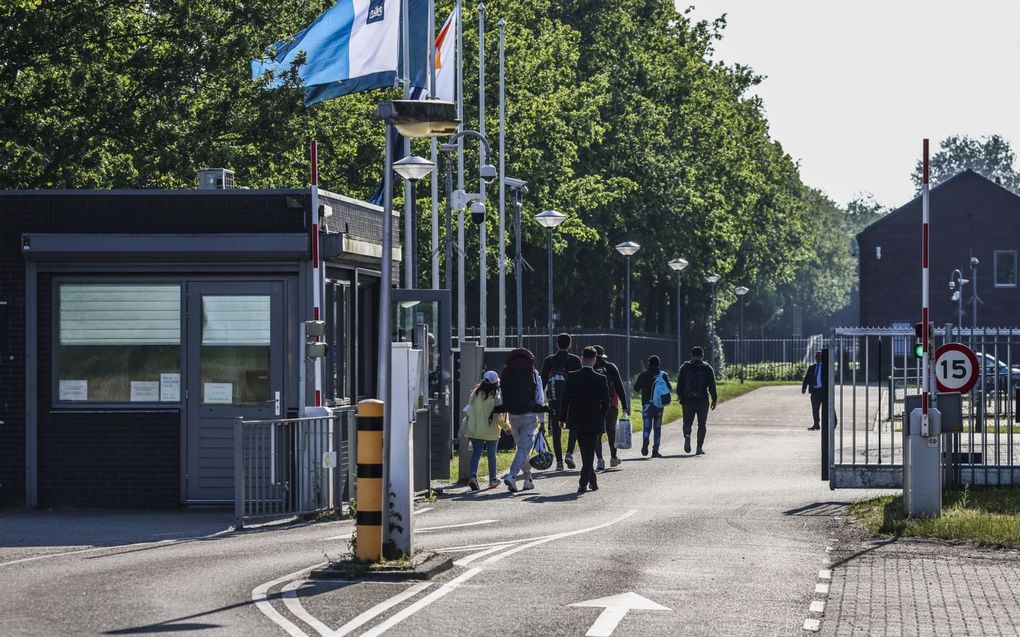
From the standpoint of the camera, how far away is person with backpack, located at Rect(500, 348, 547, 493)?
20.0 m

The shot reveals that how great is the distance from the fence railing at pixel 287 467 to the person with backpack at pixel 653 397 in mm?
10132

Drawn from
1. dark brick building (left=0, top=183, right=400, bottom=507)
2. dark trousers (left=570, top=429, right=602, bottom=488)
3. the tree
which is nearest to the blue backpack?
dark trousers (left=570, top=429, right=602, bottom=488)

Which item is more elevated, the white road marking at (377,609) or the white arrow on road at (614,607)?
the white road marking at (377,609)

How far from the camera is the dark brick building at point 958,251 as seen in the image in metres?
76.7

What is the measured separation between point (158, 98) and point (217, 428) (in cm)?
1471

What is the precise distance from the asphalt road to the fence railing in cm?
52

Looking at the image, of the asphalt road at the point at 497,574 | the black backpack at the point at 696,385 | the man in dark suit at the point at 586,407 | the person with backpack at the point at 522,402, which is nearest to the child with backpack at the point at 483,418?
the person with backpack at the point at 522,402

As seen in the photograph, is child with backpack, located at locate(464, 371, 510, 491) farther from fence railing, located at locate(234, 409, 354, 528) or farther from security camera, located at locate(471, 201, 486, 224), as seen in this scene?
security camera, located at locate(471, 201, 486, 224)

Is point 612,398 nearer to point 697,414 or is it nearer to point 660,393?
point 660,393

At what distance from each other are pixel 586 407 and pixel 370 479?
7956mm

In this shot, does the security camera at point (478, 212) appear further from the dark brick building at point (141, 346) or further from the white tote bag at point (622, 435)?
the dark brick building at point (141, 346)

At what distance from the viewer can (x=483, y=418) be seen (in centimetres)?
2030

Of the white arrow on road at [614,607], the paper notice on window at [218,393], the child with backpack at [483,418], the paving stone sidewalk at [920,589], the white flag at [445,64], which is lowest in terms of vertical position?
the paving stone sidewalk at [920,589]

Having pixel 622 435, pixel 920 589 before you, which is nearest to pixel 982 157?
pixel 622 435
